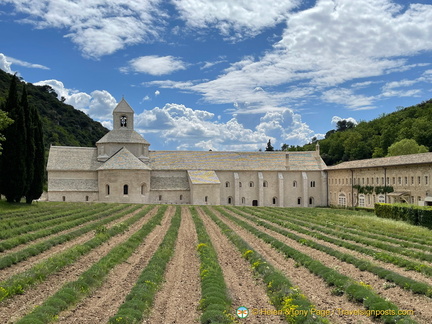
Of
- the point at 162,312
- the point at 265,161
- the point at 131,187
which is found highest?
the point at 265,161

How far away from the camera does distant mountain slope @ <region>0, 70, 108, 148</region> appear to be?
11698 centimetres

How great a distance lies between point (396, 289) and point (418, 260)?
5.26 metres

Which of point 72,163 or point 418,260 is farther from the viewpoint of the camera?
point 72,163

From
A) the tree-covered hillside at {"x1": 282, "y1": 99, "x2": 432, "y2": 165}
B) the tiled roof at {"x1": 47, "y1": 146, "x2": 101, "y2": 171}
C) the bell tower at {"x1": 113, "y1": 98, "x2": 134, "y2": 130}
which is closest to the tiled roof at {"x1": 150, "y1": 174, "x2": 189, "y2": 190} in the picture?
the tiled roof at {"x1": 47, "y1": 146, "x2": 101, "y2": 171}

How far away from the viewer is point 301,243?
850 inches

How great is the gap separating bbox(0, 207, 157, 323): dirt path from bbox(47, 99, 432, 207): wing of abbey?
3921cm

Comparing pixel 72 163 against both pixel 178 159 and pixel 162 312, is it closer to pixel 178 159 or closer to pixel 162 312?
pixel 178 159

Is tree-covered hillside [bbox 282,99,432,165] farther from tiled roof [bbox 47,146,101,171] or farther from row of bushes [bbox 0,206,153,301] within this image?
row of bushes [bbox 0,206,153,301]

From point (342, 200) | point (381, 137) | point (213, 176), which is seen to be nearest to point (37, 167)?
point (213, 176)

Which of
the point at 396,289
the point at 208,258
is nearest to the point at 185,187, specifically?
the point at 208,258

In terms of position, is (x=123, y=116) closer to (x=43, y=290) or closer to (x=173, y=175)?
(x=173, y=175)

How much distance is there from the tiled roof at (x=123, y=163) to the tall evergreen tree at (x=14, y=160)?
17.2 m

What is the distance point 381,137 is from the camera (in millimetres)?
95625

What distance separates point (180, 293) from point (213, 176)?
50.3 m
